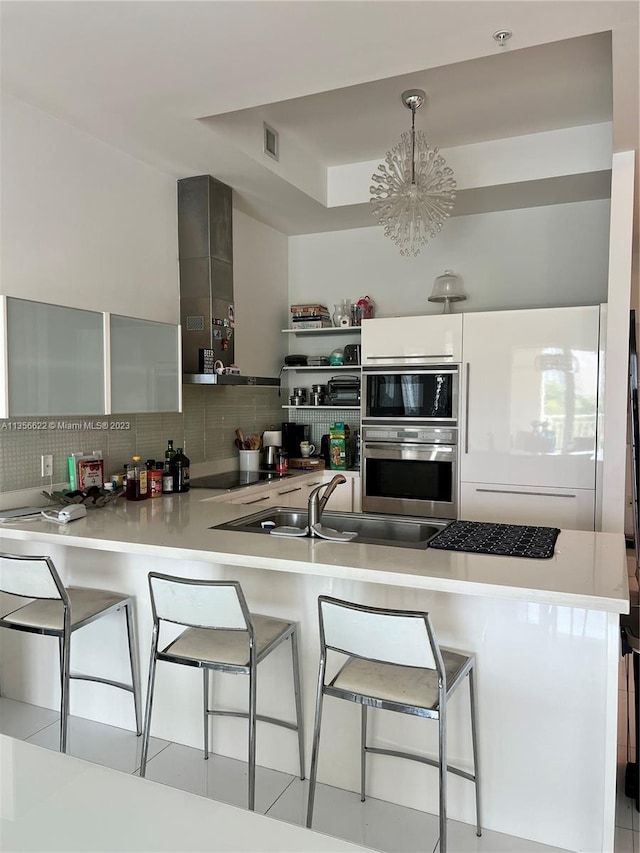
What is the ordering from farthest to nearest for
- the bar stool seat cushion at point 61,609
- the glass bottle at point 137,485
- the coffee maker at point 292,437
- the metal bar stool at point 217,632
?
the coffee maker at point 292,437 < the glass bottle at point 137,485 < the bar stool seat cushion at point 61,609 < the metal bar stool at point 217,632

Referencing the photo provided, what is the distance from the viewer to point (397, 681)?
1.85m

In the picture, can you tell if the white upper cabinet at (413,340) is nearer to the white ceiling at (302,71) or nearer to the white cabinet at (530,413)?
the white cabinet at (530,413)

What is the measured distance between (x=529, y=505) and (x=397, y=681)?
2078 millimetres

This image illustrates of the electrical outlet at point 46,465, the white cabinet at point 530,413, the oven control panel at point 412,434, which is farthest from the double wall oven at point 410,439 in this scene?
the electrical outlet at point 46,465

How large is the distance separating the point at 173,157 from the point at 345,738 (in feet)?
9.80

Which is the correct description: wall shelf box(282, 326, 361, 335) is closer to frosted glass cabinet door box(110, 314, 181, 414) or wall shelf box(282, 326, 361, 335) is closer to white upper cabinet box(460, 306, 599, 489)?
white upper cabinet box(460, 306, 599, 489)

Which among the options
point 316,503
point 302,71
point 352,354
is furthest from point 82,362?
point 352,354

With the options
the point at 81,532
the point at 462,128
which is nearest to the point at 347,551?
the point at 81,532

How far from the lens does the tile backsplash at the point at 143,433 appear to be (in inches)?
112

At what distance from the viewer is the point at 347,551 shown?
6.89 feet

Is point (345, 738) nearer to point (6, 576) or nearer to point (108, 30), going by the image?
point (6, 576)

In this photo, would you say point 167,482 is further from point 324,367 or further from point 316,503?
point 324,367

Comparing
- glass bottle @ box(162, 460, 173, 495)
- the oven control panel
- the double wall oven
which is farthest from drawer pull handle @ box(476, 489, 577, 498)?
glass bottle @ box(162, 460, 173, 495)

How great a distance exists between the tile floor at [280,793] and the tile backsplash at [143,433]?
3.52 ft
